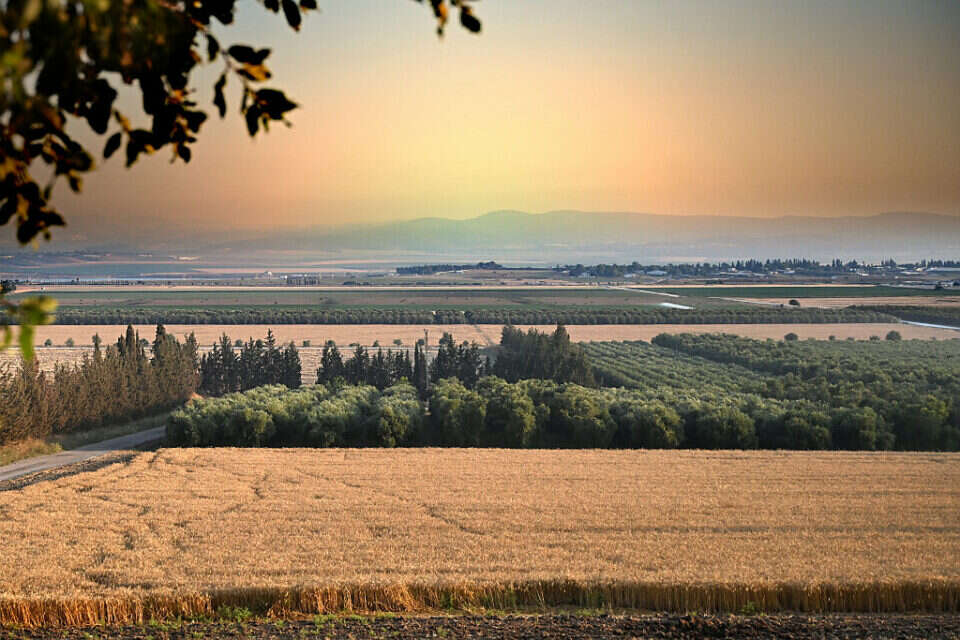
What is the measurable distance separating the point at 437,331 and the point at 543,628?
79121 mm

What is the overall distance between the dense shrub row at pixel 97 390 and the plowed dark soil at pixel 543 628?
21.4 metres

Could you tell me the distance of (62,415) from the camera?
40000 mm

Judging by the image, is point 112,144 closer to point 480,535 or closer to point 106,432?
point 480,535

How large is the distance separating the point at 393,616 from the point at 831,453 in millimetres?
21488

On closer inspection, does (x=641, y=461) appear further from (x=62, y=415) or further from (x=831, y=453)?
(x=62, y=415)

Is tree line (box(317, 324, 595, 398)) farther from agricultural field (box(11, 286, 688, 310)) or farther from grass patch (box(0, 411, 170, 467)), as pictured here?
agricultural field (box(11, 286, 688, 310))

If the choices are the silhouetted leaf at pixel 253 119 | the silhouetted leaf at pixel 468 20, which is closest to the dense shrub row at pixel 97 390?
the silhouetted leaf at pixel 253 119

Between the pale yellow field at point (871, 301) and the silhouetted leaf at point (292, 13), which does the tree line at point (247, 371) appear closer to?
the silhouetted leaf at point (292, 13)

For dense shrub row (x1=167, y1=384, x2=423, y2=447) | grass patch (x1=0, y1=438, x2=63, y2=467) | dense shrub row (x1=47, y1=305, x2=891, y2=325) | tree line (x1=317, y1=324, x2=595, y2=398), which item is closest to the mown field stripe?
dense shrub row (x1=167, y1=384, x2=423, y2=447)

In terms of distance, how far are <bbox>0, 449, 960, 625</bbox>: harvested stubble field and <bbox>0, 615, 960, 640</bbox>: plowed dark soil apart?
0.71 metres

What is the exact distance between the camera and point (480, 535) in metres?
19.2

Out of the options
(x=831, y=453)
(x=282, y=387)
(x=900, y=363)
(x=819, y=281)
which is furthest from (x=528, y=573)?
(x=819, y=281)

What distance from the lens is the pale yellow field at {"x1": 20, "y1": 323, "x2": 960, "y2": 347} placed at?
84938mm

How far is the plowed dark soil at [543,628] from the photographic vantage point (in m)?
13.1
